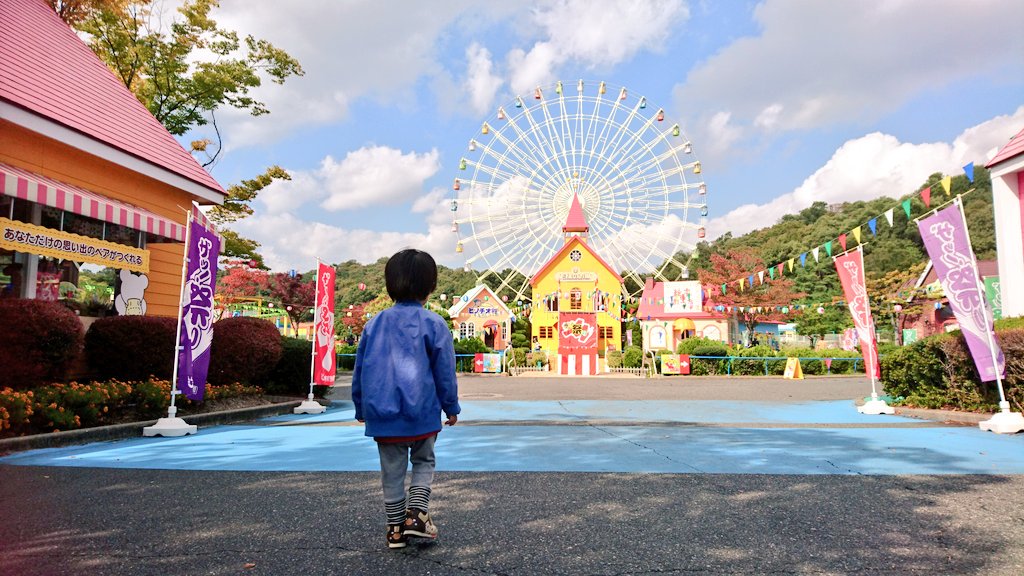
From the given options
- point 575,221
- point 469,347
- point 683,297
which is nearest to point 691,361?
point 469,347

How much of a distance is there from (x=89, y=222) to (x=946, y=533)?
10.5 meters

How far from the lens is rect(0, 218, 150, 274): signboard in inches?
269

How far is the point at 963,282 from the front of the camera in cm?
711

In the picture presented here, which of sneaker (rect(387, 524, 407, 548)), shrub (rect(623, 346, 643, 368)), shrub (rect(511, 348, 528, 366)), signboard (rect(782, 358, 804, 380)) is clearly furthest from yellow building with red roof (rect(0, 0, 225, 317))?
signboard (rect(782, 358, 804, 380))

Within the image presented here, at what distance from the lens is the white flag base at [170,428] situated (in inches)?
249

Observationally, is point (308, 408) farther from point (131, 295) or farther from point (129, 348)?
point (131, 295)

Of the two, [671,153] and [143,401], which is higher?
[671,153]

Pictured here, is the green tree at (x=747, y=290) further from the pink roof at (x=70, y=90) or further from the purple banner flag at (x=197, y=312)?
the purple banner flag at (x=197, y=312)

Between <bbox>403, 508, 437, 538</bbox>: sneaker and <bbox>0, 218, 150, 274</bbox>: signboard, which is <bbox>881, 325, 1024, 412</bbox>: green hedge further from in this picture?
<bbox>0, 218, 150, 274</bbox>: signboard

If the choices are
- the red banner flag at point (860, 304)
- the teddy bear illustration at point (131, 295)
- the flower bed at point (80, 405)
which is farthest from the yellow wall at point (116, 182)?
the red banner flag at point (860, 304)

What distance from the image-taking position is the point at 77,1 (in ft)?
43.5

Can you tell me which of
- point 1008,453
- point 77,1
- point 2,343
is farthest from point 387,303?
point 1008,453

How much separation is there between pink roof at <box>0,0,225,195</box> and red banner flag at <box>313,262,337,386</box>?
3136 mm

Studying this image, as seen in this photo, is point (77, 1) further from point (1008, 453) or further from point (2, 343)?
point (1008, 453)
